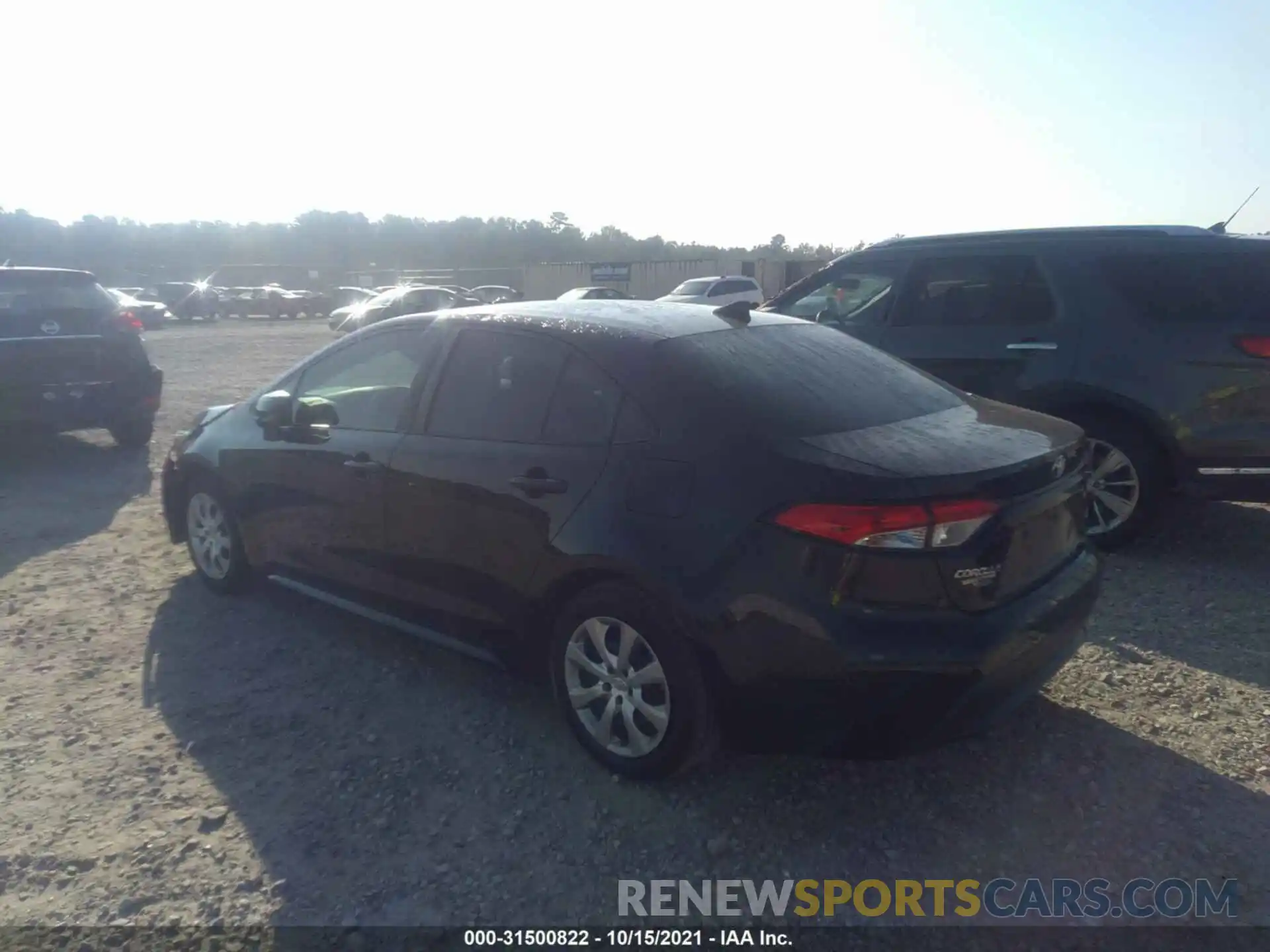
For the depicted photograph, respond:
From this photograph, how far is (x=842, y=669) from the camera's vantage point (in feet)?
9.07

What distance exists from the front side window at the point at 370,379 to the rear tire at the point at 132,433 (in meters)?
5.05

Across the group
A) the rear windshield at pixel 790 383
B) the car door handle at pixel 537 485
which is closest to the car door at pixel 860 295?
the rear windshield at pixel 790 383

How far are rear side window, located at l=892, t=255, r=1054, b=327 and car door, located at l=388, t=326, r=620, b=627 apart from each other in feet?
11.3

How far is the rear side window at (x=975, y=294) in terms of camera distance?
5828mm

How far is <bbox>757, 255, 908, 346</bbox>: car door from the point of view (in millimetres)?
6434

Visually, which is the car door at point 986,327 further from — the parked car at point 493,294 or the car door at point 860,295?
the parked car at point 493,294

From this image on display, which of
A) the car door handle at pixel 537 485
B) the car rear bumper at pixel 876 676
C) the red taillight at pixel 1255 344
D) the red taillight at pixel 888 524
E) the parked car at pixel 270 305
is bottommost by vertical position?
the parked car at pixel 270 305

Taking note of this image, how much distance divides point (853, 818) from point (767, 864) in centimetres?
38

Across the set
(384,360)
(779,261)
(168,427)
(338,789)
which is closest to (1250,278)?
(384,360)

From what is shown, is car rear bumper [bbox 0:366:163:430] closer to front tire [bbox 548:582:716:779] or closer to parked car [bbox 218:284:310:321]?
front tire [bbox 548:582:716:779]

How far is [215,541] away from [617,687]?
2852mm

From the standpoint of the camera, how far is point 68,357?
8172mm

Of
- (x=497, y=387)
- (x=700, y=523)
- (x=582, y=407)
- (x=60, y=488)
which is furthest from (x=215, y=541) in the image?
(x=60, y=488)

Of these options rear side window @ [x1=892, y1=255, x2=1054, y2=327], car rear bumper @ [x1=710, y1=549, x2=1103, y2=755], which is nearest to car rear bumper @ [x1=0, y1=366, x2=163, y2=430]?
rear side window @ [x1=892, y1=255, x2=1054, y2=327]
